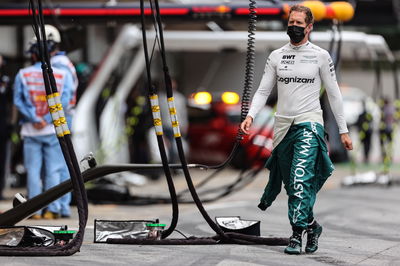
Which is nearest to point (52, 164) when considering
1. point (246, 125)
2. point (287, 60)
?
point (246, 125)

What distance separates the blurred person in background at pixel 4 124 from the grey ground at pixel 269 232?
956mm

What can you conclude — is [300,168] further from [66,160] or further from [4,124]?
[4,124]

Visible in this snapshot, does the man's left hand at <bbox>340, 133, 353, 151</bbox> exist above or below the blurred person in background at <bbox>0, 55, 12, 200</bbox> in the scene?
above

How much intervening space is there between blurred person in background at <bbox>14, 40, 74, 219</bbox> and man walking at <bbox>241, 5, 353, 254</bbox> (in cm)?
357

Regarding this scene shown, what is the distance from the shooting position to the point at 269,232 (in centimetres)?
1052

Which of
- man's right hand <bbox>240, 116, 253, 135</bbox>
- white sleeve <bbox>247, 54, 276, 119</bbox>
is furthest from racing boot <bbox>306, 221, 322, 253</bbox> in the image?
white sleeve <bbox>247, 54, 276, 119</bbox>

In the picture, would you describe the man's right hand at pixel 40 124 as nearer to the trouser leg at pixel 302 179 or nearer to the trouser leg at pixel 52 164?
the trouser leg at pixel 52 164

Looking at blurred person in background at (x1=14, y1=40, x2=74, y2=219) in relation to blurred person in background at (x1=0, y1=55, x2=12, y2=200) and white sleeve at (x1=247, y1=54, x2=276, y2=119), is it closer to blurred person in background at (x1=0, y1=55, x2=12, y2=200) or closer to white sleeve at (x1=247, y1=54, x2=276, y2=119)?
blurred person in background at (x1=0, y1=55, x2=12, y2=200)

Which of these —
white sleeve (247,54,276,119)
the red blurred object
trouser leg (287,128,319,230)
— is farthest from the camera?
the red blurred object

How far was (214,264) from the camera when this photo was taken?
26.2 ft

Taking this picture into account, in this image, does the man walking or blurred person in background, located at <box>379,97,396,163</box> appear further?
blurred person in background, located at <box>379,97,396,163</box>

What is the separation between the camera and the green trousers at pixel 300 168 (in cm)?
841

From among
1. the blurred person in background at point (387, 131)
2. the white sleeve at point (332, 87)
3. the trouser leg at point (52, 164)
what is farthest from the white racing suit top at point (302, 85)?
the blurred person in background at point (387, 131)

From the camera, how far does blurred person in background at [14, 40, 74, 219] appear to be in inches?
460
